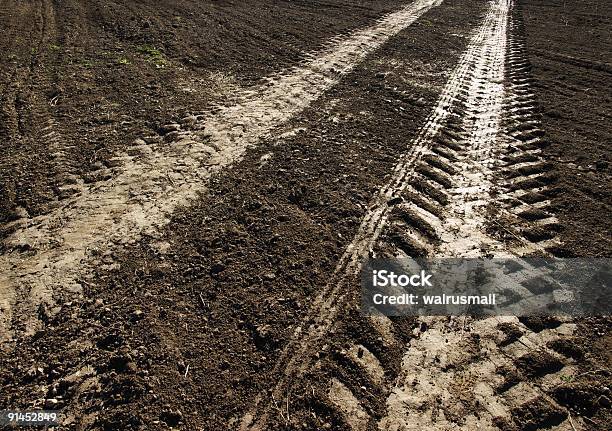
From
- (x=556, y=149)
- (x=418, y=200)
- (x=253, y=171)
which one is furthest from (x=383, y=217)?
(x=556, y=149)

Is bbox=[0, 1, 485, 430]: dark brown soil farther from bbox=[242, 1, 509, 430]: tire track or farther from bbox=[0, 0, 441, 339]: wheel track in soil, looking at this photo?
bbox=[0, 0, 441, 339]: wheel track in soil

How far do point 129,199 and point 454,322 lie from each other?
3.90 m

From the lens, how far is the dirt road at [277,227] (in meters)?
3.20

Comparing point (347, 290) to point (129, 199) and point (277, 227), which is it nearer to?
point (277, 227)

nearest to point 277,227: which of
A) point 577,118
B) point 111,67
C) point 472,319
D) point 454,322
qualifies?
point 454,322

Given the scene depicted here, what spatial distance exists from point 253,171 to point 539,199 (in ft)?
12.3

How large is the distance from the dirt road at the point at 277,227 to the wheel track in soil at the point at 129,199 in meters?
0.03

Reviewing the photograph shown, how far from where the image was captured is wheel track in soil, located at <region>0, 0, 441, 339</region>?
3.98m

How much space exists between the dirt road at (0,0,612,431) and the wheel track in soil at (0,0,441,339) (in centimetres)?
3

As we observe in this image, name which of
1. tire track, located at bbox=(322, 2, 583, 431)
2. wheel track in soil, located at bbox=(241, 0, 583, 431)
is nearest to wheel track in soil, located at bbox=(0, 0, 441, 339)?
wheel track in soil, located at bbox=(241, 0, 583, 431)

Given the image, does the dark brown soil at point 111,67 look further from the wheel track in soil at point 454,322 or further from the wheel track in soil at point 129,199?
the wheel track in soil at point 454,322

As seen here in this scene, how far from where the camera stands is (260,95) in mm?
7930

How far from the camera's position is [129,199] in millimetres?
5027

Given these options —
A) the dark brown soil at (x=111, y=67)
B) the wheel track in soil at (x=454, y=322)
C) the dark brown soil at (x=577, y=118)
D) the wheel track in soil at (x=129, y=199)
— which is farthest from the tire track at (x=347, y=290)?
the dark brown soil at (x=111, y=67)
